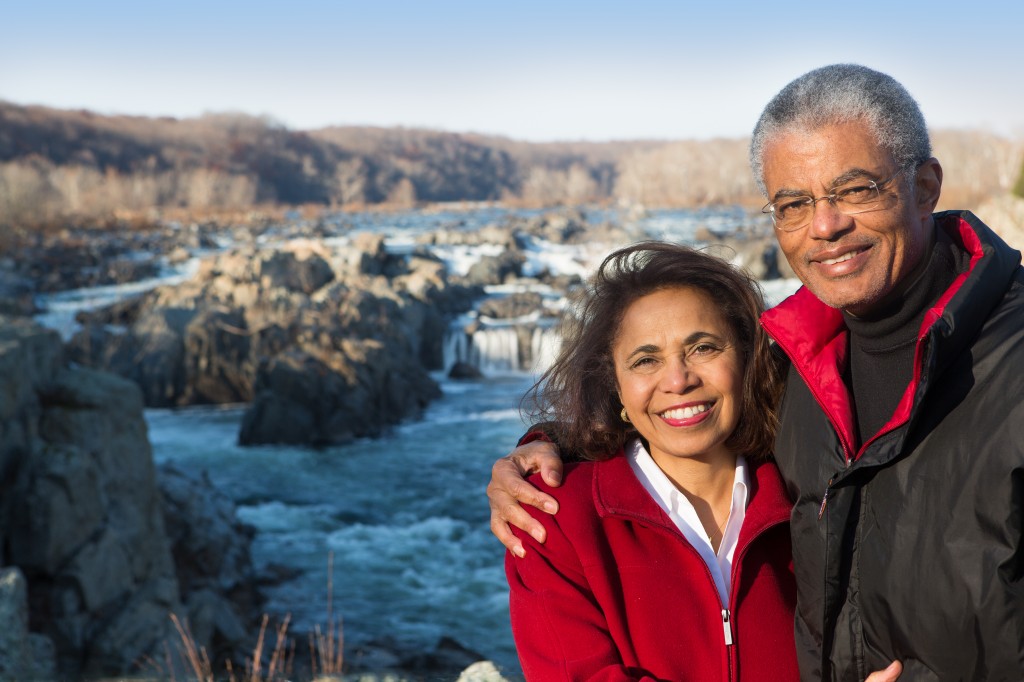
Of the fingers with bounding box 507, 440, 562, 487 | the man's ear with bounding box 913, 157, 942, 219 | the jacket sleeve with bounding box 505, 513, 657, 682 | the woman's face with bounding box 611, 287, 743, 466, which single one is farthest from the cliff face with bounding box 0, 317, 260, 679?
the man's ear with bounding box 913, 157, 942, 219

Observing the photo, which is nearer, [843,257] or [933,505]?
[933,505]

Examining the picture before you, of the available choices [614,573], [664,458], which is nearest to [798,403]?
[664,458]

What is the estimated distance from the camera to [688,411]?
1.94m

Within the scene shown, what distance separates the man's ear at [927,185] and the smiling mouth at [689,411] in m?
0.59

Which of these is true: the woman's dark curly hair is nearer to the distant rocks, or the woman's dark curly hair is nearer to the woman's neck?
the woman's neck

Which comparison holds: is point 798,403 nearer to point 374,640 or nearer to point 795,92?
point 795,92

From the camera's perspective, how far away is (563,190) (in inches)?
3888

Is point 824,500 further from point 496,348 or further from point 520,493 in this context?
point 496,348

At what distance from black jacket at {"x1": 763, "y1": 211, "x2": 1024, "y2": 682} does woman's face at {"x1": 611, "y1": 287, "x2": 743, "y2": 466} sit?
0.81 feet

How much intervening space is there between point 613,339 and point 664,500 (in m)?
0.39

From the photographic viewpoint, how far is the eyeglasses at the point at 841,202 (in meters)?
1.60

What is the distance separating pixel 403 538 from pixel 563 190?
90717 millimetres

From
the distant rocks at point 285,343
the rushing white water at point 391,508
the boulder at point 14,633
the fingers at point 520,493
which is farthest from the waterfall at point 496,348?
the fingers at point 520,493

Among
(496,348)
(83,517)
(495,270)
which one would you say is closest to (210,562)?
(83,517)
